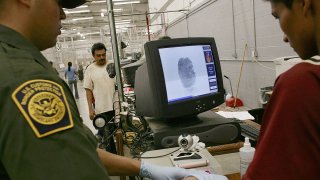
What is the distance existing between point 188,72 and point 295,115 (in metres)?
0.93

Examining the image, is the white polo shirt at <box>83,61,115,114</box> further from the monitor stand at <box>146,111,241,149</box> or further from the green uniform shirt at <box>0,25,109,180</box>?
the green uniform shirt at <box>0,25,109,180</box>

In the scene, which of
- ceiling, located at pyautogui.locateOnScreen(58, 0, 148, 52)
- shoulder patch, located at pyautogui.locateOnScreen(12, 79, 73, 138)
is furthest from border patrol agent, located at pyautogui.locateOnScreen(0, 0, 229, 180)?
ceiling, located at pyautogui.locateOnScreen(58, 0, 148, 52)

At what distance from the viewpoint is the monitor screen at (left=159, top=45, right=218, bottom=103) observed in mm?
1403

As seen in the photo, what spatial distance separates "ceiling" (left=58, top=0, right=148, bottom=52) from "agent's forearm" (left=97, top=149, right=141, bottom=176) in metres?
9.53

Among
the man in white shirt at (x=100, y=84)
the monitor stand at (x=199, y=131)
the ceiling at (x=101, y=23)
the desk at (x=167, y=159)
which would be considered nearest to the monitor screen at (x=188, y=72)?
the monitor stand at (x=199, y=131)

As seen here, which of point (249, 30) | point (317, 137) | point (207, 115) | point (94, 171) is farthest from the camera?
point (249, 30)

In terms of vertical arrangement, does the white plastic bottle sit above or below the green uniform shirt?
below

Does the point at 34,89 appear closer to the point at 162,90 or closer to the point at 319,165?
the point at 319,165

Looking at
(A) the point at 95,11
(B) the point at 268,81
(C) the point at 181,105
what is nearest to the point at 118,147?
(C) the point at 181,105

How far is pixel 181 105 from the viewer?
4.69 feet

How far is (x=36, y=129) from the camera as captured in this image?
57cm

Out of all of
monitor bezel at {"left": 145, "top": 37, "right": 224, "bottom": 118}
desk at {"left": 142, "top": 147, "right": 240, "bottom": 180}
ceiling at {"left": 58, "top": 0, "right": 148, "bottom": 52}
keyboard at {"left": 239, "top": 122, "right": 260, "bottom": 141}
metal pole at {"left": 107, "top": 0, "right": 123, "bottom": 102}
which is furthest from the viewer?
ceiling at {"left": 58, "top": 0, "right": 148, "bottom": 52}

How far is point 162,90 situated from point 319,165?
2.85ft

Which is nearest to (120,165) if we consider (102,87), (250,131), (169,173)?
(169,173)
